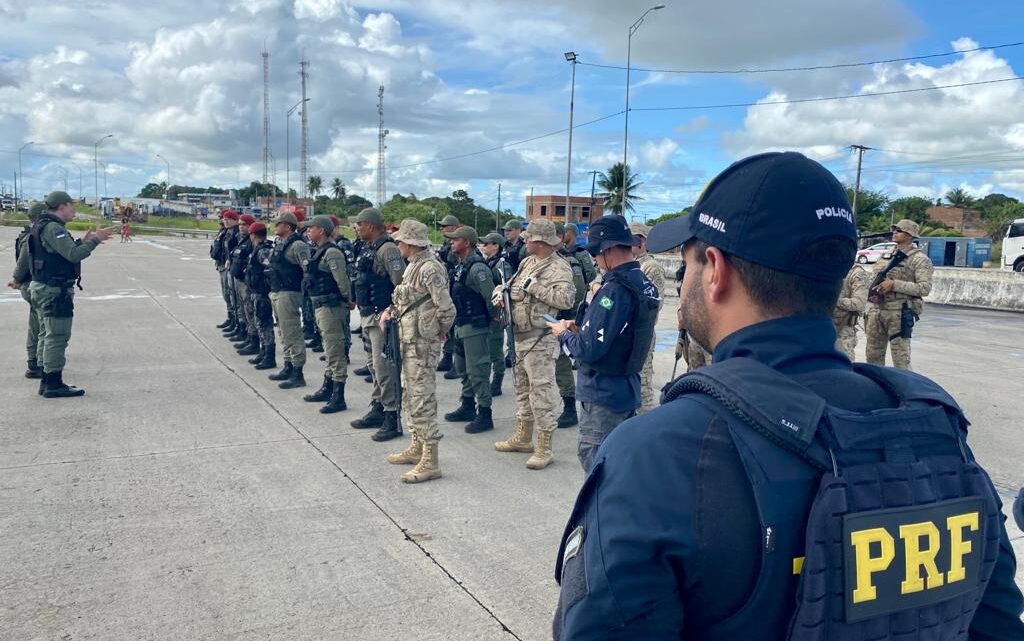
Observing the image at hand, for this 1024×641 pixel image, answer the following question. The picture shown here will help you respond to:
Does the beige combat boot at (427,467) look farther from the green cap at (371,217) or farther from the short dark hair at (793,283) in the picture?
the short dark hair at (793,283)

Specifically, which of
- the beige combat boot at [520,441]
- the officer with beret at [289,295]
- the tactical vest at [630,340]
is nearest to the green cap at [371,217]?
the officer with beret at [289,295]

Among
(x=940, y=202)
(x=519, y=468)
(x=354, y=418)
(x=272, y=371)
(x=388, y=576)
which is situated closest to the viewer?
(x=388, y=576)

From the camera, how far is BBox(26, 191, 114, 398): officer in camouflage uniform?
24.2ft

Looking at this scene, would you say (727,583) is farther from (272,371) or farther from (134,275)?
(134,275)

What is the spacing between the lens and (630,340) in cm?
420

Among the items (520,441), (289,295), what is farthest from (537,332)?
(289,295)

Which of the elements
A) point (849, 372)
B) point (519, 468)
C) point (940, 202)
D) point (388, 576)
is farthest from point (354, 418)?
point (940, 202)

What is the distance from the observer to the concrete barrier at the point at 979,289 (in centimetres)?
1877

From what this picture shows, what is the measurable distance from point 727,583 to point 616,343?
3.10 m

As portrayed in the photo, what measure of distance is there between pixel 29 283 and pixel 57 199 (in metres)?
1.00

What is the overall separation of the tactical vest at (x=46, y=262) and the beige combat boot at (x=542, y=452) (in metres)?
5.17

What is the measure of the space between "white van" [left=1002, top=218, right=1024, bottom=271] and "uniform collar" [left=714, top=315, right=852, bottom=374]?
30.3 meters

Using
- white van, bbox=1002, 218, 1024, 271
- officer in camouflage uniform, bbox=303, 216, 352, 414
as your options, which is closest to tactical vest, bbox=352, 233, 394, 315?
officer in camouflage uniform, bbox=303, 216, 352, 414

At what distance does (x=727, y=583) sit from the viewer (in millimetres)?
1092
